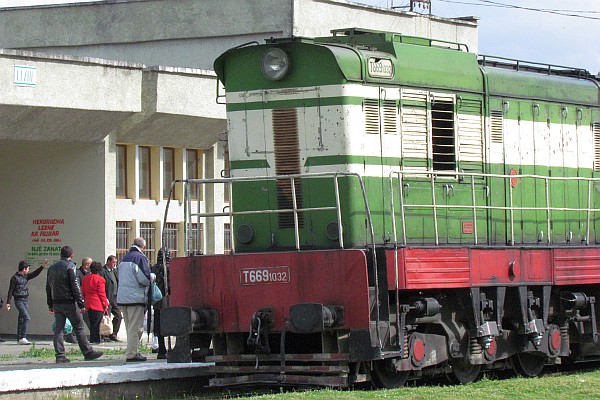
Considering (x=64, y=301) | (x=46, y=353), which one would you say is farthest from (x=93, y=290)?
(x=64, y=301)

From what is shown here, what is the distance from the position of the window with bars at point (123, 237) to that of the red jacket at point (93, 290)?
90.3 inches

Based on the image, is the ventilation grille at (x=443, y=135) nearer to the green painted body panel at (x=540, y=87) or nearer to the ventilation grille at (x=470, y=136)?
the ventilation grille at (x=470, y=136)

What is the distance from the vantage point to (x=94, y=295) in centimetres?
2038

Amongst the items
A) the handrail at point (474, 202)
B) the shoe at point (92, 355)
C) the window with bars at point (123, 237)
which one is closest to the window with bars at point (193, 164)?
the window with bars at point (123, 237)

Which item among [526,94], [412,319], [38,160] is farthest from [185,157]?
[412,319]

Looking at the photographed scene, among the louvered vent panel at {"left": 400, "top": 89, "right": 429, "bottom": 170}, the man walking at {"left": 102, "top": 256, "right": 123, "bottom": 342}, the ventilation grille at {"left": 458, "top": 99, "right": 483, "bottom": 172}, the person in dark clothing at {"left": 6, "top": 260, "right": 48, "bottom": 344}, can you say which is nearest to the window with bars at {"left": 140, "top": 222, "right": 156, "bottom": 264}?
the man walking at {"left": 102, "top": 256, "right": 123, "bottom": 342}

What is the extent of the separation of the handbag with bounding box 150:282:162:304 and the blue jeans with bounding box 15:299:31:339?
212 inches

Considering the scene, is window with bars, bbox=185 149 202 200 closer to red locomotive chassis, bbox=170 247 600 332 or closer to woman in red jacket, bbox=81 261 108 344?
woman in red jacket, bbox=81 261 108 344

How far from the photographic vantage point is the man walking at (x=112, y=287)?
21.4 metres

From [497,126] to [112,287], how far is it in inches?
355

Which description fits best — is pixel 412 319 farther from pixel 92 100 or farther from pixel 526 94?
pixel 92 100

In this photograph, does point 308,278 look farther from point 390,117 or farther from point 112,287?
point 112,287

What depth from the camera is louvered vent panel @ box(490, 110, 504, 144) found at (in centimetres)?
1508

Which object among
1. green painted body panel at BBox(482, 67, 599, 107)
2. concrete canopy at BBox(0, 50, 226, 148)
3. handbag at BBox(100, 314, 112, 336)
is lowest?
handbag at BBox(100, 314, 112, 336)
